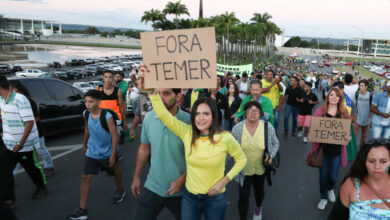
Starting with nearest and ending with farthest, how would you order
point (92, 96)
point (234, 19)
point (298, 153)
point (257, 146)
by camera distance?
1. point (257, 146)
2. point (92, 96)
3. point (298, 153)
4. point (234, 19)

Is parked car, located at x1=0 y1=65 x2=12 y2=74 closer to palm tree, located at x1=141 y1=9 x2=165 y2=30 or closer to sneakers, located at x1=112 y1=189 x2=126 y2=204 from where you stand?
palm tree, located at x1=141 y1=9 x2=165 y2=30

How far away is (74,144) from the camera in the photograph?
7.27 m

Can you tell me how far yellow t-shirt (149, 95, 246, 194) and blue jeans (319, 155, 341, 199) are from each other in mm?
2137

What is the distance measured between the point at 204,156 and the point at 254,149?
4.07 feet

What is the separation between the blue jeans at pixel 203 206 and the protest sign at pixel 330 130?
6.86ft

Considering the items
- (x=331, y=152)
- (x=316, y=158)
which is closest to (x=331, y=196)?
(x=316, y=158)

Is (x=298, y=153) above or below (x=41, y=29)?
below

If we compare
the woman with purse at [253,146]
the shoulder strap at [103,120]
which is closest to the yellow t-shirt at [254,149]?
the woman with purse at [253,146]

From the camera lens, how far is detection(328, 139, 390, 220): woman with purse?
1.95 meters

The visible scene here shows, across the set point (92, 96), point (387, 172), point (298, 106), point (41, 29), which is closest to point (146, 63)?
point (92, 96)

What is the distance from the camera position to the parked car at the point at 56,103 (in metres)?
6.96

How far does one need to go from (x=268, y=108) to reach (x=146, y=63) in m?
2.38

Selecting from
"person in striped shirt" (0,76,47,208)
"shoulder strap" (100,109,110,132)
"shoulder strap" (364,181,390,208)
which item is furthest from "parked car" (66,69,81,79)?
"shoulder strap" (364,181,390,208)

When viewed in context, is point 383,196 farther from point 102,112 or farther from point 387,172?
point 102,112
